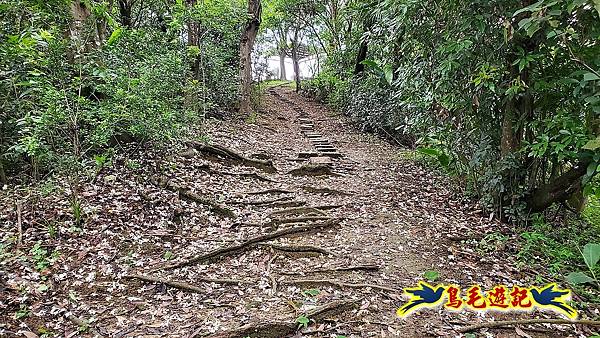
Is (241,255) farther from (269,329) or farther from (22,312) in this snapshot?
(22,312)

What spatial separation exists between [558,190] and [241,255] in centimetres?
405

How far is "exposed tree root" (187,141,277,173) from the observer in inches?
301

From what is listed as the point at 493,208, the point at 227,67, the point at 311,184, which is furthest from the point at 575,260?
the point at 227,67

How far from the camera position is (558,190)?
15.5 ft

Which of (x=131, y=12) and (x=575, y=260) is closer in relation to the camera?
(x=575, y=260)

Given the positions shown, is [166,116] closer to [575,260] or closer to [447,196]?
[447,196]

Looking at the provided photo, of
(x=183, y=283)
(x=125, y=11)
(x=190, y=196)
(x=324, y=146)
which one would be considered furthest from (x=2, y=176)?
(x=324, y=146)

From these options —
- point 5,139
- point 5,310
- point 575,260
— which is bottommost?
point 575,260

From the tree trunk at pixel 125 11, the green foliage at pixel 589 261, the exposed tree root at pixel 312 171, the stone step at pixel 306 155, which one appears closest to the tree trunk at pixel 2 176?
the tree trunk at pixel 125 11

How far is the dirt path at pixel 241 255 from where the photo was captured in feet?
10.9

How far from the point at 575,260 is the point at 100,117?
19.5ft

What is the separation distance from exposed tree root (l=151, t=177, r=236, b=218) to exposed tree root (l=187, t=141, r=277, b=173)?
1919 millimetres

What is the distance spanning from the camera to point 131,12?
8211mm

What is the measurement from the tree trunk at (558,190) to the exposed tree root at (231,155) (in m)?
4.71
